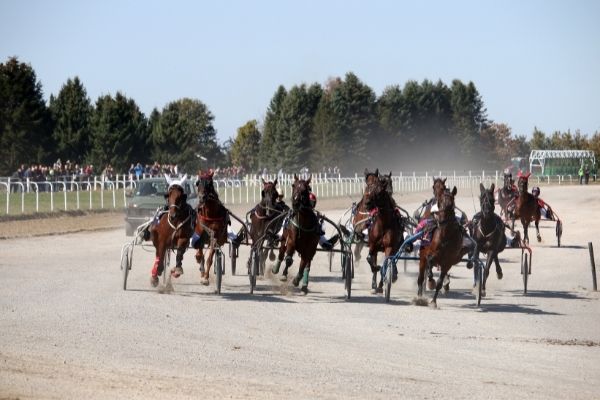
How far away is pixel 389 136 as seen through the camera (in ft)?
397

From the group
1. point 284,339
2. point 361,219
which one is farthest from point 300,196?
point 284,339

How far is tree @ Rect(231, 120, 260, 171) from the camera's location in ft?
444

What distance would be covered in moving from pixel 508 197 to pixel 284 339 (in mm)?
23390

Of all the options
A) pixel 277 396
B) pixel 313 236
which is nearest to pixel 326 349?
pixel 277 396

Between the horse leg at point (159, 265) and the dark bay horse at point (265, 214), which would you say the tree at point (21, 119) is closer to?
the dark bay horse at point (265, 214)

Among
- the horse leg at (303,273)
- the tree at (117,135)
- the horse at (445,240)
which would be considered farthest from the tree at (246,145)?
the horse at (445,240)

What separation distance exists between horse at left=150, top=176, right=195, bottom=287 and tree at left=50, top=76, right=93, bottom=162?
2455 inches

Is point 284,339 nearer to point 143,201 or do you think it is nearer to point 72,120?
point 143,201

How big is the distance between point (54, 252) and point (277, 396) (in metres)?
19.6

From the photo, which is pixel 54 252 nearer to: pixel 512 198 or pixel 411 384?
pixel 512 198

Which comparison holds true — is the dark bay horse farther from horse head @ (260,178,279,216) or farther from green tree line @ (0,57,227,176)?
green tree line @ (0,57,227,176)

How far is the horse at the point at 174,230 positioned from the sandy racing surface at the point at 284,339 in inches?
20.8

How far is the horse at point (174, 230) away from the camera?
19281 mm

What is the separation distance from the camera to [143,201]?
116ft
